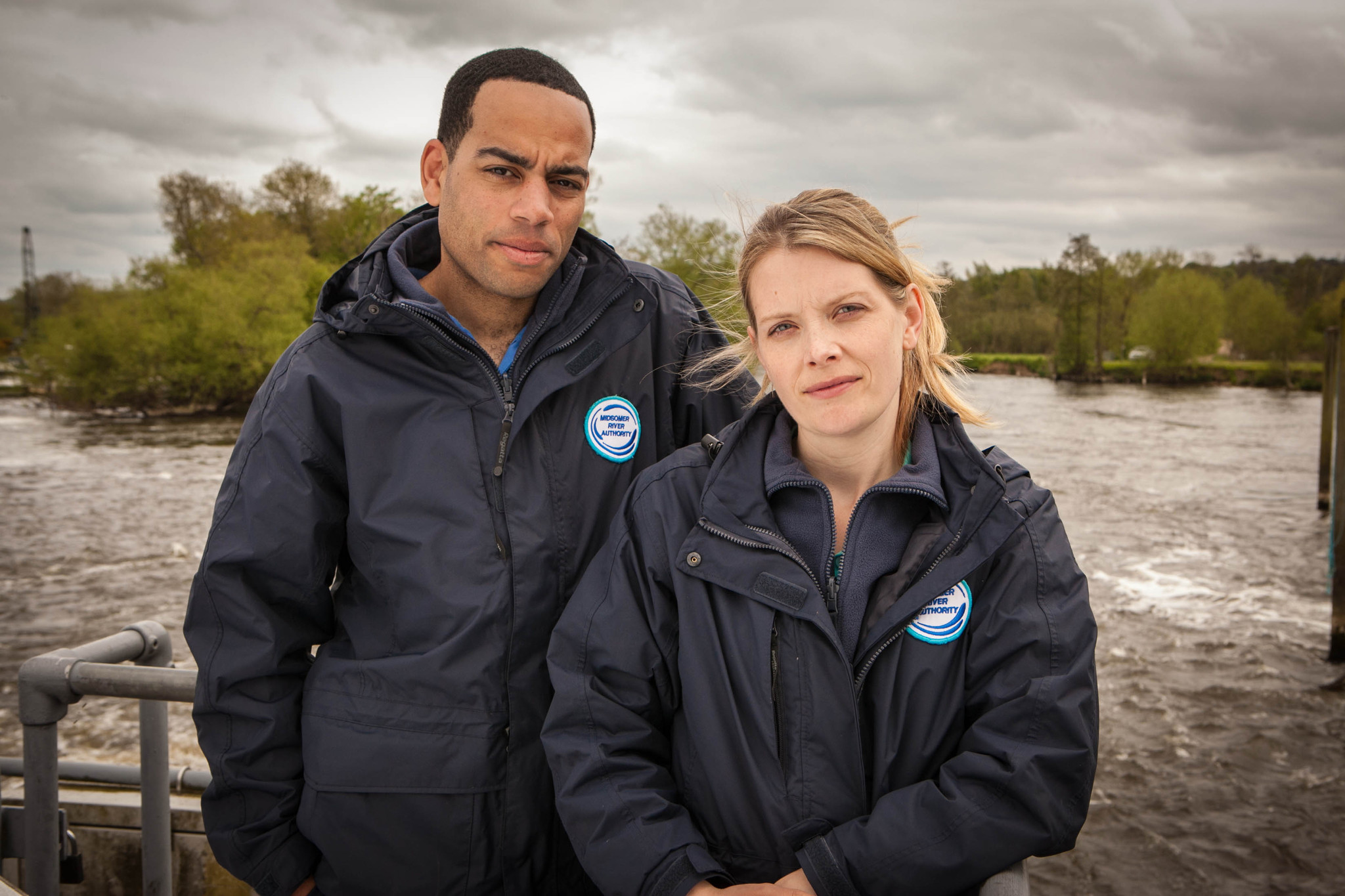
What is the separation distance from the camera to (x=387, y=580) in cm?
225

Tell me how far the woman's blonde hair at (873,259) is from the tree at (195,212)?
5217 centimetres

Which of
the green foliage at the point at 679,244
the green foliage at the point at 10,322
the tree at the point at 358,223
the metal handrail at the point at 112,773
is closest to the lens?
the metal handrail at the point at 112,773

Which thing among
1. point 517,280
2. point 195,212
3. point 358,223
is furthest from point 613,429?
point 195,212

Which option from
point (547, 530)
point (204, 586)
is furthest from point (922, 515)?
point (204, 586)

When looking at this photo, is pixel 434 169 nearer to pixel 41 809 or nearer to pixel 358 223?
pixel 41 809

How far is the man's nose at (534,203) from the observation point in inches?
95.8

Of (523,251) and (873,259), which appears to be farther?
(523,251)

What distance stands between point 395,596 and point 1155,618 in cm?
1120

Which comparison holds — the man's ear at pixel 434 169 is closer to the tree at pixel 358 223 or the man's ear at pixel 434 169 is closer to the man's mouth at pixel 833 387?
the man's mouth at pixel 833 387

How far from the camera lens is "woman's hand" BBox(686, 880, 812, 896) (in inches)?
69.3

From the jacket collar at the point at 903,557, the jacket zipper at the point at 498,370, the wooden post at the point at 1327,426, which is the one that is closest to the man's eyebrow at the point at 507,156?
the jacket zipper at the point at 498,370

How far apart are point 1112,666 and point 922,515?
8.83 metres

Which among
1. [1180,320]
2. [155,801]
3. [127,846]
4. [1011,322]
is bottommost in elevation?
[127,846]

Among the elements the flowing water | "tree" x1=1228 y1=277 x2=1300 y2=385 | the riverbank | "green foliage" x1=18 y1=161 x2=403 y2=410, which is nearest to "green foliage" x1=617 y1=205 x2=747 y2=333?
"green foliage" x1=18 y1=161 x2=403 y2=410
